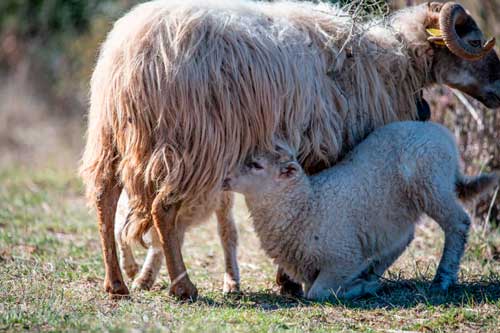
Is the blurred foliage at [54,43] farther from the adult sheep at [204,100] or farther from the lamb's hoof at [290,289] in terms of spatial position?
the lamb's hoof at [290,289]

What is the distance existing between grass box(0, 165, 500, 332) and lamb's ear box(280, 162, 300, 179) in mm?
873

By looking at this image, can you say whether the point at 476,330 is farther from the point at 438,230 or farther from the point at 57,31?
the point at 57,31

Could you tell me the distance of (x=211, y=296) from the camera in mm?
5934

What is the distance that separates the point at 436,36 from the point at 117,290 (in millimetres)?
3256

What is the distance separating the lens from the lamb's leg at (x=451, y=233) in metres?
5.87

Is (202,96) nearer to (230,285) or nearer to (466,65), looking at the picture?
(230,285)

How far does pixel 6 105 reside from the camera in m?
16.0

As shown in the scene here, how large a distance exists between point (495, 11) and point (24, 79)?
1037 cm

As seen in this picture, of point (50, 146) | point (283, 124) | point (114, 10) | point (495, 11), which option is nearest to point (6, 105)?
point (50, 146)

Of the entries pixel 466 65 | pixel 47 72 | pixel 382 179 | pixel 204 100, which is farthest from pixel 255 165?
pixel 47 72

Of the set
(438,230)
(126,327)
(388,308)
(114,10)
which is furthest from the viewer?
(114,10)

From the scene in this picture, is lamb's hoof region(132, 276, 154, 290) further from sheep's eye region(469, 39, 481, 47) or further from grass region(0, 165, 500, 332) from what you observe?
sheep's eye region(469, 39, 481, 47)

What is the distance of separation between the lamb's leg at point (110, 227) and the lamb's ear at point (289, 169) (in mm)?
1111

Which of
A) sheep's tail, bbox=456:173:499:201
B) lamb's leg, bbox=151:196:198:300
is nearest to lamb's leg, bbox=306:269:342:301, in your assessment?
lamb's leg, bbox=151:196:198:300
